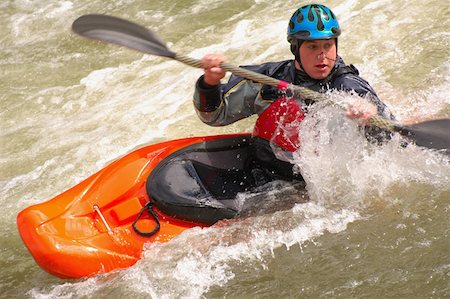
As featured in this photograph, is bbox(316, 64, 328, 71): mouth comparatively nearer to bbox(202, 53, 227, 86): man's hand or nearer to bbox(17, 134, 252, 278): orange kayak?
bbox(202, 53, 227, 86): man's hand

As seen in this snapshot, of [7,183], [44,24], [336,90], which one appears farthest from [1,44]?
[336,90]

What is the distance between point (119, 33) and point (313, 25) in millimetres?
927

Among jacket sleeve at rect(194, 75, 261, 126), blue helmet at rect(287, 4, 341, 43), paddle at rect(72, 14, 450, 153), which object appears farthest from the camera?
jacket sleeve at rect(194, 75, 261, 126)

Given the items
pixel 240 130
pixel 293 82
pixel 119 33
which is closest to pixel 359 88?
pixel 293 82

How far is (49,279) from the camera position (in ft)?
12.6

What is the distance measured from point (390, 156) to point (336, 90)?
1.57 feet

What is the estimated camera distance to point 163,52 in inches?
134

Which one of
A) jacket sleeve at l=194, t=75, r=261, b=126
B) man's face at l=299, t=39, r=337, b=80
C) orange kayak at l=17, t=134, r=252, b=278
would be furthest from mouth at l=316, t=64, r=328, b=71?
orange kayak at l=17, t=134, r=252, b=278

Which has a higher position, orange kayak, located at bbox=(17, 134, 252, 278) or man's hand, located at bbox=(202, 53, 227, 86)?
man's hand, located at bbox=(202, 53, 227, 86)

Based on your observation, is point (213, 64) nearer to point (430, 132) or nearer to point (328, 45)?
point (328, 45)

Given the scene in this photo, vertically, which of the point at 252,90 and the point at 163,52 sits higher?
the point at 163,52

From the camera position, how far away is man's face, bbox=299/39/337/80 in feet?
11.5

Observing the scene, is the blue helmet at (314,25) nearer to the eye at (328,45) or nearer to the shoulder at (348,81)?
the eye at (328,45)

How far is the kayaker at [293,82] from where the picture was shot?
11.4 ft
